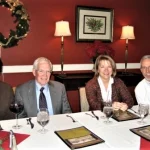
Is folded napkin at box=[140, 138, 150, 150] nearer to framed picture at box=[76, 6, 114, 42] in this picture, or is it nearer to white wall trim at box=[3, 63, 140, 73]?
white wall trim at box=[3, 63, 140, 73]

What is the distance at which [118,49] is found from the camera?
14.5 ft

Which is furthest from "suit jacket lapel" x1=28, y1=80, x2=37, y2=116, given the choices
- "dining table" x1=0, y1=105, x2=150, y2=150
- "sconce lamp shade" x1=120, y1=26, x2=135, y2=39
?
"sconce lamp shade" x1=120, y1=26, x2=135, y2=39

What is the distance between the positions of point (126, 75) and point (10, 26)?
211cm

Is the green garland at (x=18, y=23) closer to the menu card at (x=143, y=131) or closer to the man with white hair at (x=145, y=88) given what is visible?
the man with white hair at (x=145, y=88)

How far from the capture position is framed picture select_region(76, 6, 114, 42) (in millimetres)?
4038

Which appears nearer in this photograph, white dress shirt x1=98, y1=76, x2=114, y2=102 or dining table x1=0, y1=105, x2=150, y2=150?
dining table x1=0, y1=105, x2=150, y2=150

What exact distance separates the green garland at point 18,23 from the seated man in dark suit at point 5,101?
1.57 m

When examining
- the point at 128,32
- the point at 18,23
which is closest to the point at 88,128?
the point at 18,23

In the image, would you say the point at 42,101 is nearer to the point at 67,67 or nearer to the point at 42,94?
the point at 42,94

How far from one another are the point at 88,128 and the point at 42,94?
695 mm

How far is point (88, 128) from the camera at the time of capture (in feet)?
5.14

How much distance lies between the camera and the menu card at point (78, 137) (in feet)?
4.27

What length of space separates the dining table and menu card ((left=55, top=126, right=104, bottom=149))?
0.02 metres

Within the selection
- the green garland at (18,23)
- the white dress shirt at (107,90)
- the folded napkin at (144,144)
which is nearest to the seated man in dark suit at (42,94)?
the white dress shirt at (107,90)
